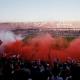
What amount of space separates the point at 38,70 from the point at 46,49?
1.02ft

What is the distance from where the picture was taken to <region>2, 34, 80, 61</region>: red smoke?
363cm

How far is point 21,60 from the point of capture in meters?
3.70

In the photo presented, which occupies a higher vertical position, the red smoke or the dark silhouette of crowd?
the red smoke

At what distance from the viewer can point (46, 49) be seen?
3684 millimetres

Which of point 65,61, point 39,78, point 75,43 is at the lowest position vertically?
point 39,78

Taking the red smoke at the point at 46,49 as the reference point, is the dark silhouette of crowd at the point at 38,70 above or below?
below

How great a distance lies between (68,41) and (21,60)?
0.70 m

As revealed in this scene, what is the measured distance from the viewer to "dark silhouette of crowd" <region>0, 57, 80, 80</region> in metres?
3.57

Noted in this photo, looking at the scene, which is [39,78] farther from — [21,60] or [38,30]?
[38,30]

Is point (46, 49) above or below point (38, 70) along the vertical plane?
above

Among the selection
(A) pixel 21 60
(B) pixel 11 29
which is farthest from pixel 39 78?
(B) pixel 11 29

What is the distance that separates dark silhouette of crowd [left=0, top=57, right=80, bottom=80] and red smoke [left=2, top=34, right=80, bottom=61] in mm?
71

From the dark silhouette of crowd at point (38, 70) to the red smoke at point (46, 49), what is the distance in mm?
71

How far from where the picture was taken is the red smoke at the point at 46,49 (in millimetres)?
3629
